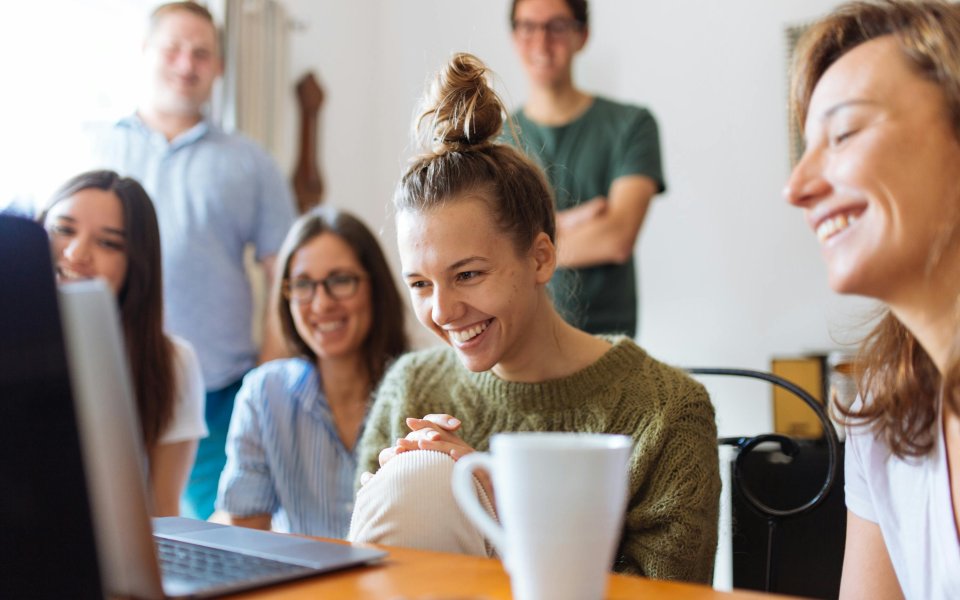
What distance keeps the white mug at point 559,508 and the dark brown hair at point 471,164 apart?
33.7 inches

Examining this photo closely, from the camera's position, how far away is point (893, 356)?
3.39ft

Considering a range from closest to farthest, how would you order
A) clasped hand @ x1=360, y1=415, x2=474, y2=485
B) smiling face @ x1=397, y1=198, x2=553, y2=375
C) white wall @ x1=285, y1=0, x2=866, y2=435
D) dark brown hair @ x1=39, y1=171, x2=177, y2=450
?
clasped hand @ x1=360, y1=415, x2=474, y2=485 < smiling face @ x1=397, y1=198, x2=553, y2=375 < dark brown hair @ x1=39, y1=171, x2=177, y2=450 < white wall @ x1=285, y1=0, x2=866, y2=435

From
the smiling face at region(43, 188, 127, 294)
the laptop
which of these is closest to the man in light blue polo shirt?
the smiling face at region(43, 188, 127, 294)

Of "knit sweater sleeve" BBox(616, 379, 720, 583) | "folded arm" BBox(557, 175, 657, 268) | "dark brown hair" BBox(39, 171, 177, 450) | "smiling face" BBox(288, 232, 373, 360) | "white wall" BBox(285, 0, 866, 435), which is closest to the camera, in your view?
"knit sweater sleeve" BBox(616, 379, 720, 583)

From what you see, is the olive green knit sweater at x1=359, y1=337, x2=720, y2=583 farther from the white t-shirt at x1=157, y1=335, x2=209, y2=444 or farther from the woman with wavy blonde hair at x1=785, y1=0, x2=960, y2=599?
the white t-shirt at x1=157, y1=335, x2=209, y2=444

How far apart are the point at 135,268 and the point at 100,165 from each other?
994mm

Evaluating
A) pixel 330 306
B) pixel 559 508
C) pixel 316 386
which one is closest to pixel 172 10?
pixel 330 306

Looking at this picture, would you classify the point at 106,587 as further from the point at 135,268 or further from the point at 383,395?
the point at 135,268

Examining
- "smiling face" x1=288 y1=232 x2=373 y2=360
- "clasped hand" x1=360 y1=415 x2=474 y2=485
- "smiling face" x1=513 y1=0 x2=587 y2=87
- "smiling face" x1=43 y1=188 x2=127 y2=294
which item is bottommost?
"clasped hand" x1=360 y1=415 x2=474 y2=485

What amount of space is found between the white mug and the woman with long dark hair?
57.7 inches

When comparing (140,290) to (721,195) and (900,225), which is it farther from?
(721,195)

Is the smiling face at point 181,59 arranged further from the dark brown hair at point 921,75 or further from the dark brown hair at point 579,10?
the dark brown hair at point 921,75

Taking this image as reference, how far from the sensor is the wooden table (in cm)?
70

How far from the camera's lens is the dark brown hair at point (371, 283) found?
2.14 metres
